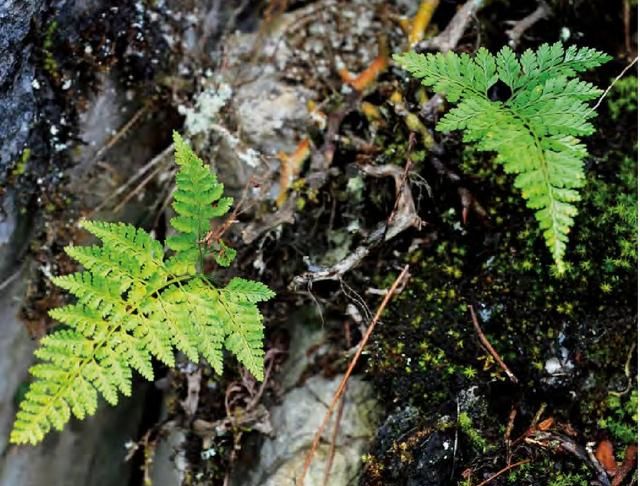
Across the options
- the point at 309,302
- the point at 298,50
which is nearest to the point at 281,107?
the point at 298,50

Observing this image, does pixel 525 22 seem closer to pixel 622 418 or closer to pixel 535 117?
pixel 535 117

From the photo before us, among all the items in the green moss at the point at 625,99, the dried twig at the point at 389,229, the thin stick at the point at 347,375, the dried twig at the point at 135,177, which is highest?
the dried twig at the point at 135,177

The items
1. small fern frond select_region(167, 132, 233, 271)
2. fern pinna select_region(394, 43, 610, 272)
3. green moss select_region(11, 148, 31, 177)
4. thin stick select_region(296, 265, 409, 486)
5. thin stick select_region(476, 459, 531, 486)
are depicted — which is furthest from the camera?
green moss select_region(11, 148, 31, 177)

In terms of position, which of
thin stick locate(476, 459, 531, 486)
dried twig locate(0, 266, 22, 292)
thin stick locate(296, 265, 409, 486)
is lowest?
thin stick locate(476, 459, 531, 486)

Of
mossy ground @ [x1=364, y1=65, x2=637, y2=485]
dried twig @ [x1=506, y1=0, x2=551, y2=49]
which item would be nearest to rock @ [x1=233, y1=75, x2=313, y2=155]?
mossy ground @ [x1=364, y1=65, x2=637, y2=485]

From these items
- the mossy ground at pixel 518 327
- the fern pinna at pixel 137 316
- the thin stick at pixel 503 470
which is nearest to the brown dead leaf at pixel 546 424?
the mossy ground at pixel 518 327

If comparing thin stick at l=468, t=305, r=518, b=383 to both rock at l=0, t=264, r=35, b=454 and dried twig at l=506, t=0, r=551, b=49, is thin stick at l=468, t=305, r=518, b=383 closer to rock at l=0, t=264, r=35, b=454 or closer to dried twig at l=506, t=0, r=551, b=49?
dried twig at l=506, t=0, r=551, b=49

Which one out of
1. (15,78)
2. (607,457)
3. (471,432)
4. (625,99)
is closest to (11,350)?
(15,78)

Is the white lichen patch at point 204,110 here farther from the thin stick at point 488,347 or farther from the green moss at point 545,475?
the green moss at point 545,475
